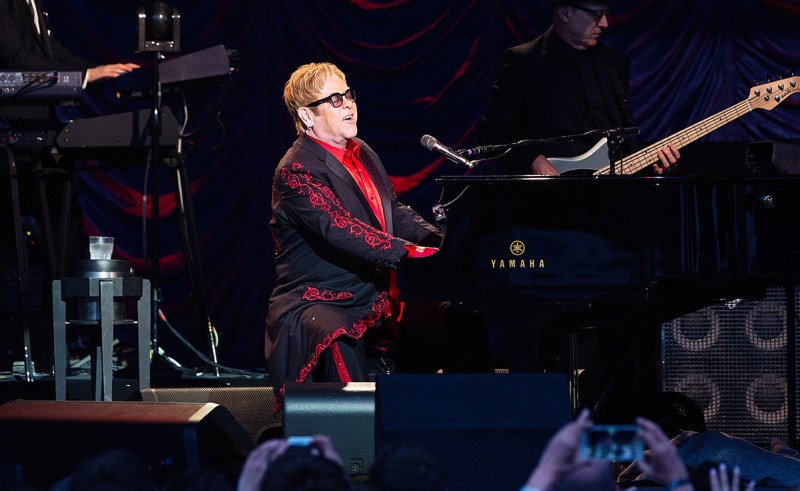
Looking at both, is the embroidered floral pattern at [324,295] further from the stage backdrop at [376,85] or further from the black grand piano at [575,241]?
the stage backdrop at [376,85]

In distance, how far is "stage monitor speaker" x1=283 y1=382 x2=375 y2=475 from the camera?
3.41 meters

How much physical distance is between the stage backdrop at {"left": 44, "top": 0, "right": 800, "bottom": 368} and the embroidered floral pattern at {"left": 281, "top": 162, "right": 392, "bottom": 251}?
3378mm

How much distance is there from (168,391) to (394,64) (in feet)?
12.4

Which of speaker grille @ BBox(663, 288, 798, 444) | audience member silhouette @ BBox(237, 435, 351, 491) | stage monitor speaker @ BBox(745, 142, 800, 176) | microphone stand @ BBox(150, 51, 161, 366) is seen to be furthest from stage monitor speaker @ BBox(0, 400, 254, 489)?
stage monitor speaker @ BBox(745, 142, 800, 176)

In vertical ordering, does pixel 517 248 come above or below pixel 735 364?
above

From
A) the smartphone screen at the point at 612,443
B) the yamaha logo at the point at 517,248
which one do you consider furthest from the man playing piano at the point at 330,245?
the smartphone screen at the point at 612,443

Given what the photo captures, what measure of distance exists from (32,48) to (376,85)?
97.0 inches

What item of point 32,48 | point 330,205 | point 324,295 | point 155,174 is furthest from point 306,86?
point 32,48

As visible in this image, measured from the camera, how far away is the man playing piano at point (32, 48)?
570 centimetres

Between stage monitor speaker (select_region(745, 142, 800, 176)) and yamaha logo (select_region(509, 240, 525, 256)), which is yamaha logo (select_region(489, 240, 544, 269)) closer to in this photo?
yamaha logo (select_region(509, 240, 525, 256))

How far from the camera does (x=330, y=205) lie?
4133mm

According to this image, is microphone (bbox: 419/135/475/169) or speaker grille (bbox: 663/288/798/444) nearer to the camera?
microphone (bbox: 419/135/475/169)

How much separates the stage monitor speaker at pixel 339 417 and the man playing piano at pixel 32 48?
9.17 ft

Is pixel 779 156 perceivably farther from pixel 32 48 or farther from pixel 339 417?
pixel 32 48
